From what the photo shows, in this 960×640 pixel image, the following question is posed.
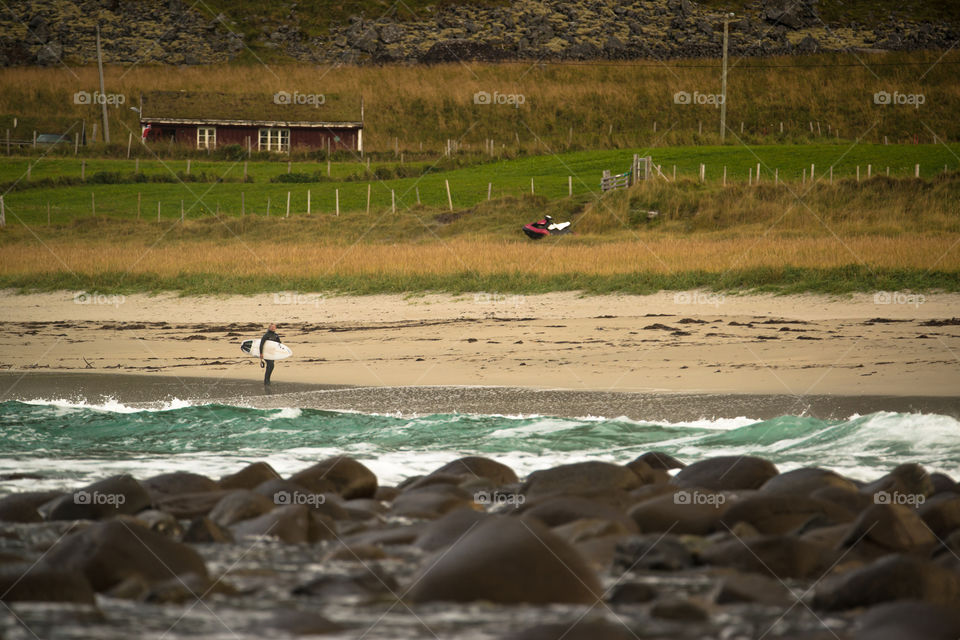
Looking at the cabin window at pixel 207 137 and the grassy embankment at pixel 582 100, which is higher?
the grassy embankment at pixel 582 100

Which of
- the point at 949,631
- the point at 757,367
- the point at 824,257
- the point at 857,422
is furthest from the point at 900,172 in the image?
the point at 949,631

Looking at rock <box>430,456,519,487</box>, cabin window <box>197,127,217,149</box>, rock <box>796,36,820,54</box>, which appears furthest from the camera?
rock <box>796,36,820,54</box>

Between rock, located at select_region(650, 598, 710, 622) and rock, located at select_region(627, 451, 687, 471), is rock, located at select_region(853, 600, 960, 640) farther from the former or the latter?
rock, located at select_region(627, 451, 687, 471)

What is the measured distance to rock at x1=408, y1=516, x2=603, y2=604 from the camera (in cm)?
615

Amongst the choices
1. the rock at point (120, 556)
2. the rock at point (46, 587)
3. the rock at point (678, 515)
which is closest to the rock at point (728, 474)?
the rock at point (678, 515)

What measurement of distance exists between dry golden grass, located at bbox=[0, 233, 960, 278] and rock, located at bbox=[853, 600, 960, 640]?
16.2 m

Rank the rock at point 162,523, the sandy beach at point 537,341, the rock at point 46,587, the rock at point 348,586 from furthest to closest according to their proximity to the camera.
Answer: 1. the sandy beach at point 537,341
2. the rock at point 162,523
3. the rock at point 348,586
4. the rock at point 46,587

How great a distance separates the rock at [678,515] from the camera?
7680mm

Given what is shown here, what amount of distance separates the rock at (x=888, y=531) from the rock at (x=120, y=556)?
409 cm

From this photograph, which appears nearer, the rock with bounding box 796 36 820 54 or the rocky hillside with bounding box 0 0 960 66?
the rock with bounding box 796 36 820 54

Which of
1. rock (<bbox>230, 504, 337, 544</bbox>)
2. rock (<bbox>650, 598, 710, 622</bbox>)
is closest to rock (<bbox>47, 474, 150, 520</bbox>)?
rock (<bbox>230, 504, 337, 544</bbox>)

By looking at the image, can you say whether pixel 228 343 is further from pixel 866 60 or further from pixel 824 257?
A: pixel 866 60

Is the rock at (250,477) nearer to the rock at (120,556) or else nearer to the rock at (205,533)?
the rock at (205,533)

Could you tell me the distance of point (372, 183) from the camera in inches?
1810
